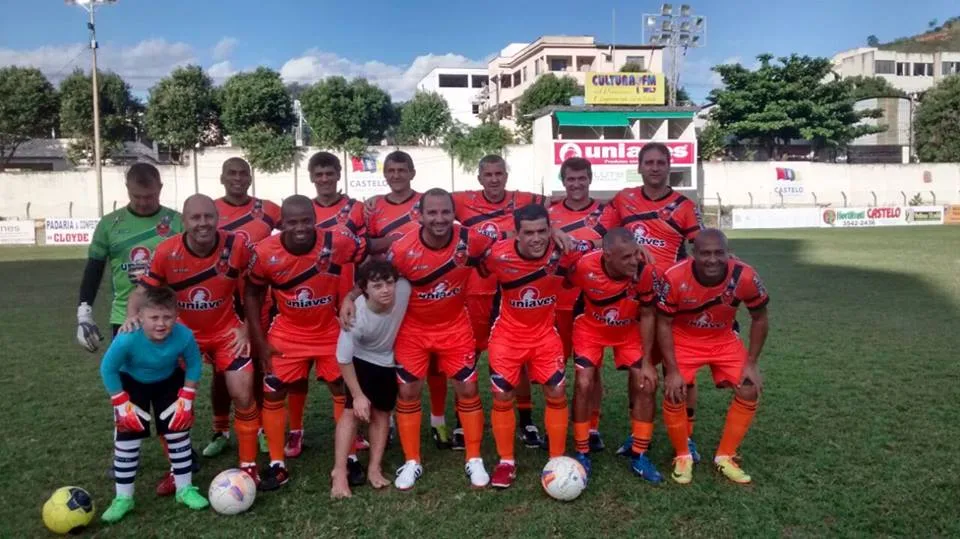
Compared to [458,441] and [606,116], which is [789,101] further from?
[458,441]

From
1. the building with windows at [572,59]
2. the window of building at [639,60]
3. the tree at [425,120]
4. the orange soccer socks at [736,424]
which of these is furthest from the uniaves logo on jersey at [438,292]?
the window of building at [639,60]

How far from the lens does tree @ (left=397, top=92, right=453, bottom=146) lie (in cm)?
4997

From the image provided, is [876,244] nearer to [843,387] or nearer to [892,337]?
[892,337]

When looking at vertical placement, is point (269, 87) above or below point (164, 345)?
above

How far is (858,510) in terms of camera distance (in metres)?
4.28

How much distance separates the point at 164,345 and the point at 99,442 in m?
1.98

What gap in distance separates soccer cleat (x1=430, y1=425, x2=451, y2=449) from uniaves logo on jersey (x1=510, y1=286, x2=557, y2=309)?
132cm

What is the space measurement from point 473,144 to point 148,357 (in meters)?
38.2

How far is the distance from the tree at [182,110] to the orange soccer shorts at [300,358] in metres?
40.5

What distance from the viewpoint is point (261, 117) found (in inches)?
1706

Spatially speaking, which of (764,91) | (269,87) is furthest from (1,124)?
(764,91)

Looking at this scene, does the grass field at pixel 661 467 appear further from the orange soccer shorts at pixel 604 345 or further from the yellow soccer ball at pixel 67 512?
the orange soccer shorts at pixel 604 345

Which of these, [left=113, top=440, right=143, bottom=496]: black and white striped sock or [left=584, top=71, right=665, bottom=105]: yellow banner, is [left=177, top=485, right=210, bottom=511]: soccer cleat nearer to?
[left=113, top=440, right=143, bottom=496]: black and white striped sock

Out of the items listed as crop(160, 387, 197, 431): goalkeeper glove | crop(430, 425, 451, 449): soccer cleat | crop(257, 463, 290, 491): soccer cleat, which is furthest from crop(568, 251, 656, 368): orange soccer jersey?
crop(160, 387, 197, 431): goalkeeper glove
